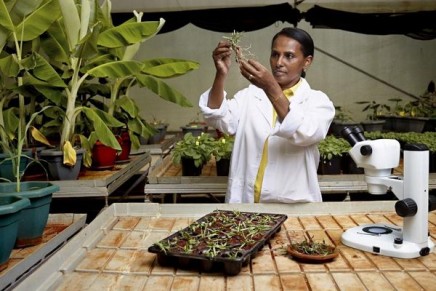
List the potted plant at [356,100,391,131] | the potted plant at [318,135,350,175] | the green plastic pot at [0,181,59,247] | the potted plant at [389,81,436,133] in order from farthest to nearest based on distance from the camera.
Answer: the potted plant at [356,100,391,131] < the potted plant at [389,81,436,133] < the potted plant at [318,135,350,175] < the green plastic pot at [0,181,59,247]

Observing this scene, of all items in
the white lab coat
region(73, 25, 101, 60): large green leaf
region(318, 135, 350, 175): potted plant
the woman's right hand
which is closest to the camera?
the woman's right hand

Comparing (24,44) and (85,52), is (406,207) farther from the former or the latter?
(24,44)

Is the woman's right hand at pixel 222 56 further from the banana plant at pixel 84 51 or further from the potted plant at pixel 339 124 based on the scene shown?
the potted plant at pixel 339 124

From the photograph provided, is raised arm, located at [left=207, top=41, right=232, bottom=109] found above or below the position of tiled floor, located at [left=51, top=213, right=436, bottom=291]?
above

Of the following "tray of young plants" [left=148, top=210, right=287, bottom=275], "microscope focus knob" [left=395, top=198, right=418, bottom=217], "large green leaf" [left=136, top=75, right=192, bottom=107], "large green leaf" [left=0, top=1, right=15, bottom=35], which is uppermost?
"large green leaf" [left=0, top=1, right=15, bottom=35]

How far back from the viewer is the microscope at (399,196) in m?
1.38

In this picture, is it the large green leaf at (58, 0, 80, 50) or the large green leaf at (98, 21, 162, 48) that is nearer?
the large green leaf at (58, 0, 80, 50)

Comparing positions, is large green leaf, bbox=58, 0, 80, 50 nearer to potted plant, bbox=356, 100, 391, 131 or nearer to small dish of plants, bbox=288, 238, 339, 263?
small dish of plants, bbox=288, 238, 339, 263

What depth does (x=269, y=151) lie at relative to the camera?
223 cm

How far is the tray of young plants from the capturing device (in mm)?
1259

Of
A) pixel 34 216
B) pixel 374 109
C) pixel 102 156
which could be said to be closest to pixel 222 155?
pixel 102 156

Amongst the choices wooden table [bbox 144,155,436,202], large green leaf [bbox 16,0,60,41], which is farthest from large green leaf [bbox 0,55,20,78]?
wooden table [bbox 144,155,436,202]

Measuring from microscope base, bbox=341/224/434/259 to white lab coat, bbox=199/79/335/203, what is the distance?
2.11 feet

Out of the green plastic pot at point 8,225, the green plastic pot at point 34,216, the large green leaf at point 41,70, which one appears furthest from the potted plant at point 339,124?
the green plastic pot at point 8,225
